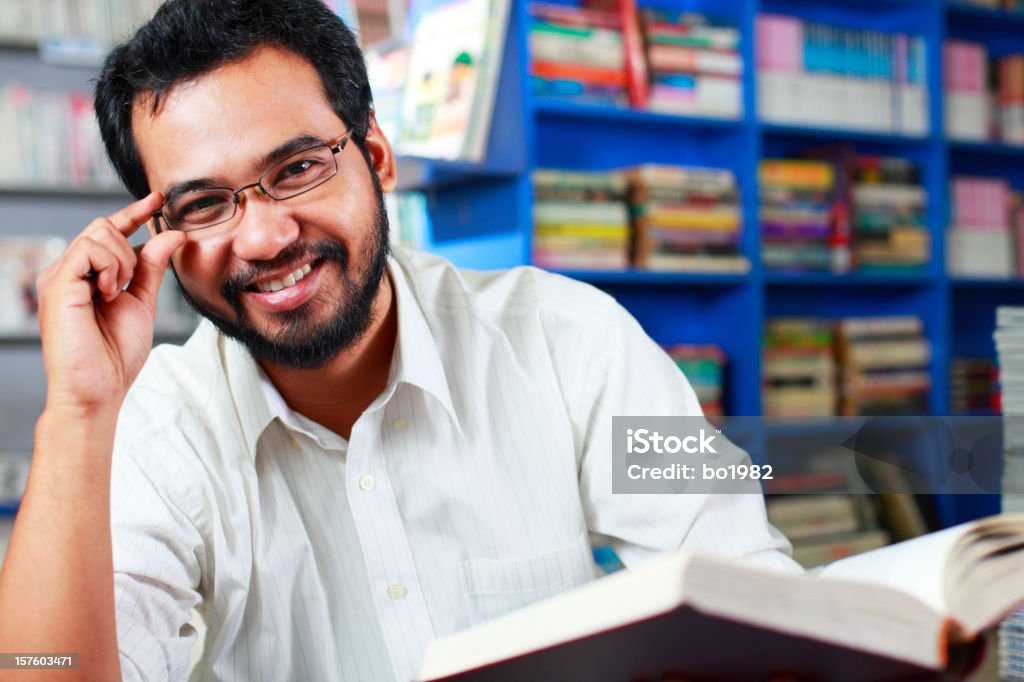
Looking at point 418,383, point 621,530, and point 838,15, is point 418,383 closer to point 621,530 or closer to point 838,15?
point 621,530

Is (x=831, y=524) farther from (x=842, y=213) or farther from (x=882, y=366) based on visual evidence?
(x=842, y=213)

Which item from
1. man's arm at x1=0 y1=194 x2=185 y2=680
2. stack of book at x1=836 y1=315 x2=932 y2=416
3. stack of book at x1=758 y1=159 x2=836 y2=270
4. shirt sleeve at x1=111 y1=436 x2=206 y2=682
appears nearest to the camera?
man's arm at x1=0 y1=194 x2=185 y2=680

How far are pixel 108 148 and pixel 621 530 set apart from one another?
2.52 feet

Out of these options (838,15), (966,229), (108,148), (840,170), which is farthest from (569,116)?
(108,148)

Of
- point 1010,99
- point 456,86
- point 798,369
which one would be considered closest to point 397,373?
point 456,86

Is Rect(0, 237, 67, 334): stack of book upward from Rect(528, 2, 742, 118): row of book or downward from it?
downward

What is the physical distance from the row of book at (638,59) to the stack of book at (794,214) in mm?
248

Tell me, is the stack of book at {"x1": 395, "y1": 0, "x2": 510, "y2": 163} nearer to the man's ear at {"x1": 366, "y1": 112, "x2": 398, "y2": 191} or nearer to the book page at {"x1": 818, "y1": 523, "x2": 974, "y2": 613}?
the man's ear at {"x1": 366, "y1": 112, "x2": 398, "y2": 191}

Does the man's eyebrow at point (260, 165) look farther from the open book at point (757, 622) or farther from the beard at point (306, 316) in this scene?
the open book at point (757, 622)

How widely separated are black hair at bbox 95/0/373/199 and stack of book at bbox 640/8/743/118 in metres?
1.79

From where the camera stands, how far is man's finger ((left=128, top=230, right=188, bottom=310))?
1.06m

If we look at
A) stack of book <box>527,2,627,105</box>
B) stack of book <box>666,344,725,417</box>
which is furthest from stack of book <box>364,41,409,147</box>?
stack of book <box>666,344,725,417</box>

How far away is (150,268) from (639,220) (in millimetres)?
Answer: 1950

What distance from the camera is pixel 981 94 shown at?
3559 millimetres
